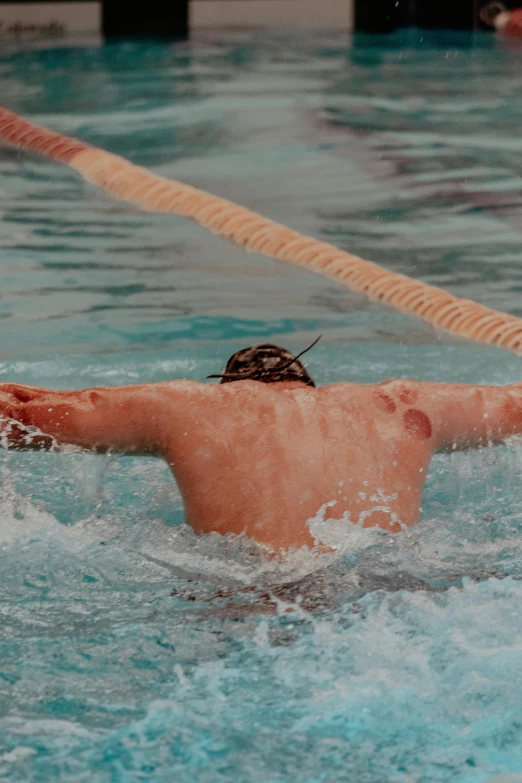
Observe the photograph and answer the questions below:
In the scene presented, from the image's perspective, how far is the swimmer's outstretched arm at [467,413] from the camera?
8.52 feet

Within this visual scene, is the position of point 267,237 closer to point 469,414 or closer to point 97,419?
point 469,414

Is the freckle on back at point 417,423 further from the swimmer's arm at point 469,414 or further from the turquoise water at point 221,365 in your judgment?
the turquoise water at point 221,365

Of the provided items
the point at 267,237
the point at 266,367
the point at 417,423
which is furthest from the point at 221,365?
the point at 417,423

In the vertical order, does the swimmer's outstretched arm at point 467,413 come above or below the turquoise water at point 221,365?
above

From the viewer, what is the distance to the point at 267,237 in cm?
604

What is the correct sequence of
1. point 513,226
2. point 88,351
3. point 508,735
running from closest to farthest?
point 508,735
point 88,351
point 513,226

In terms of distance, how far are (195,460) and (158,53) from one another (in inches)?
361

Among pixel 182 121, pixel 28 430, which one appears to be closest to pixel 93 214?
pixel 182 121

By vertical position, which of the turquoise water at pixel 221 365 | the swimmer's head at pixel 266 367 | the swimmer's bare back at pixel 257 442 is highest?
the swimmer's head at pixel 266 367

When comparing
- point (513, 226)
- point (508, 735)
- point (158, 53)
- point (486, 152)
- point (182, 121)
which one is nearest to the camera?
point (508, 735)

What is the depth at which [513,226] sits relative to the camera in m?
6.27

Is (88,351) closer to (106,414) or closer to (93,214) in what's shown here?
(93,214)

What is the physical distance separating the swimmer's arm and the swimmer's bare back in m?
0.06

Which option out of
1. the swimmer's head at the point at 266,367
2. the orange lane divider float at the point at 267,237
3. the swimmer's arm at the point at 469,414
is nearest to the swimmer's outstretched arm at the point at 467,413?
the swimmer's arm at the point at 469,414
